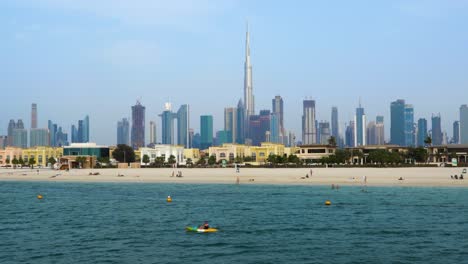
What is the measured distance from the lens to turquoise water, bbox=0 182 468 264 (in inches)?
1346

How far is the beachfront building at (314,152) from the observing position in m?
183

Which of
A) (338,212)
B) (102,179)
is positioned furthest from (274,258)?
(102,179)

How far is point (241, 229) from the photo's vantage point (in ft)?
145

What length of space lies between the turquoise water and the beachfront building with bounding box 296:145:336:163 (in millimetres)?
110242

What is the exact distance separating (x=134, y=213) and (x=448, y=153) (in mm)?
146745

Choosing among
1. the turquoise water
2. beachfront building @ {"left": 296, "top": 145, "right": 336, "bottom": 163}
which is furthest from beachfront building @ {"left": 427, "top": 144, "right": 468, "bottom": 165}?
the turquoise water

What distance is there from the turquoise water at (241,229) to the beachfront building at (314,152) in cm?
11024

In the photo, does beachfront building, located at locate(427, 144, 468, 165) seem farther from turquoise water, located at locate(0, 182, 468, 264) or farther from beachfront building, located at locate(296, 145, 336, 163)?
turquoise water, located at locate(0, 182, 468, 264)

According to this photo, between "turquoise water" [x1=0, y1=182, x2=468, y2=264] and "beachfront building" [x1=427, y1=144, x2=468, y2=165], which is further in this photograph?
"beachfront building" [x1=427, y1=144, x2=468, y2=165]

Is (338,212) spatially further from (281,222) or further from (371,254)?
(371,254)

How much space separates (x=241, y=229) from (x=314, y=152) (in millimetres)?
144935

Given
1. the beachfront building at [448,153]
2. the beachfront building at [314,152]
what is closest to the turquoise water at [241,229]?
the beachfront building at [314,152]

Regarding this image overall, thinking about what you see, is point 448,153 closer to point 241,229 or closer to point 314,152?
point 314,152

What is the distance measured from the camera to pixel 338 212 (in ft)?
180
